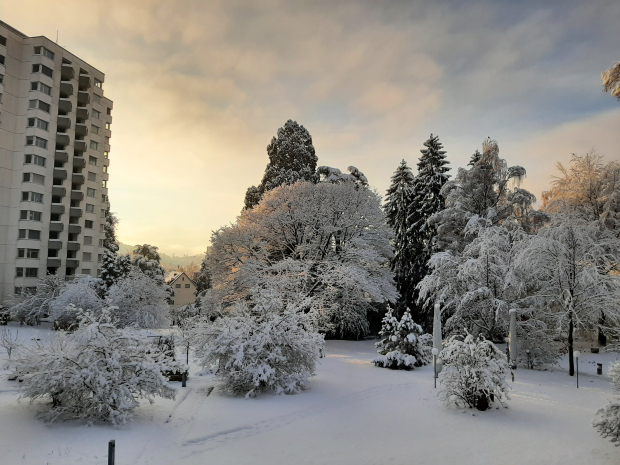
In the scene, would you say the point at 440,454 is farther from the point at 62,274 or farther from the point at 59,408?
the point at 62,274

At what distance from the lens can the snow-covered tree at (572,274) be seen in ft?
59.1

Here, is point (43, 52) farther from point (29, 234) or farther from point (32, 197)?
point (29, 234)

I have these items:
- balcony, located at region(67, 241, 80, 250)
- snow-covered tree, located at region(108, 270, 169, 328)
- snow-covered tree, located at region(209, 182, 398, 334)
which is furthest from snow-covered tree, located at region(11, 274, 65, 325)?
snow-covered tree, located at region(209, 182, 398, 334)

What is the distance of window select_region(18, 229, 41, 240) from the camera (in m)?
36.0

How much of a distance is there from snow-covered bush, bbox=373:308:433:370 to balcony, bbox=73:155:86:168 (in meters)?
35.7

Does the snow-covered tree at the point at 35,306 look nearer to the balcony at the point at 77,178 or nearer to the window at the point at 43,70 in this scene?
the balcony at the point at 77,178

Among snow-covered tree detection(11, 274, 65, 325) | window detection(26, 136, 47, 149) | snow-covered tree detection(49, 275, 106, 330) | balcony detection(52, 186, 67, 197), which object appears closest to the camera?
snow-covered tree detection(49, 275, 106, 330)

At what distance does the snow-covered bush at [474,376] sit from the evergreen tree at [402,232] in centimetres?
1805

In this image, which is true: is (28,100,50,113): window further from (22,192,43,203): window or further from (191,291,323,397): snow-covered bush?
(191,291,323,397): snow-covered bush

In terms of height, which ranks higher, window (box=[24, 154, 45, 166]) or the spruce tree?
window (box=[24, 154, 45, 166])

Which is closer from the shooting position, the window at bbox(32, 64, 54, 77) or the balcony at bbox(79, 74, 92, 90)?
the window at bbox(32, 64, 54, 77)

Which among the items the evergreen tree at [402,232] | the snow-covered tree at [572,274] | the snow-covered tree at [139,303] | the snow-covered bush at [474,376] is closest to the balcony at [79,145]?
the snow-covered tree at [139,303]

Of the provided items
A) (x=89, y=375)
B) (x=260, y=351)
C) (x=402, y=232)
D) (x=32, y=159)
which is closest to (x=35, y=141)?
(x=32, y=159)

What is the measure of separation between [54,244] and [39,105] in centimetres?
1263
